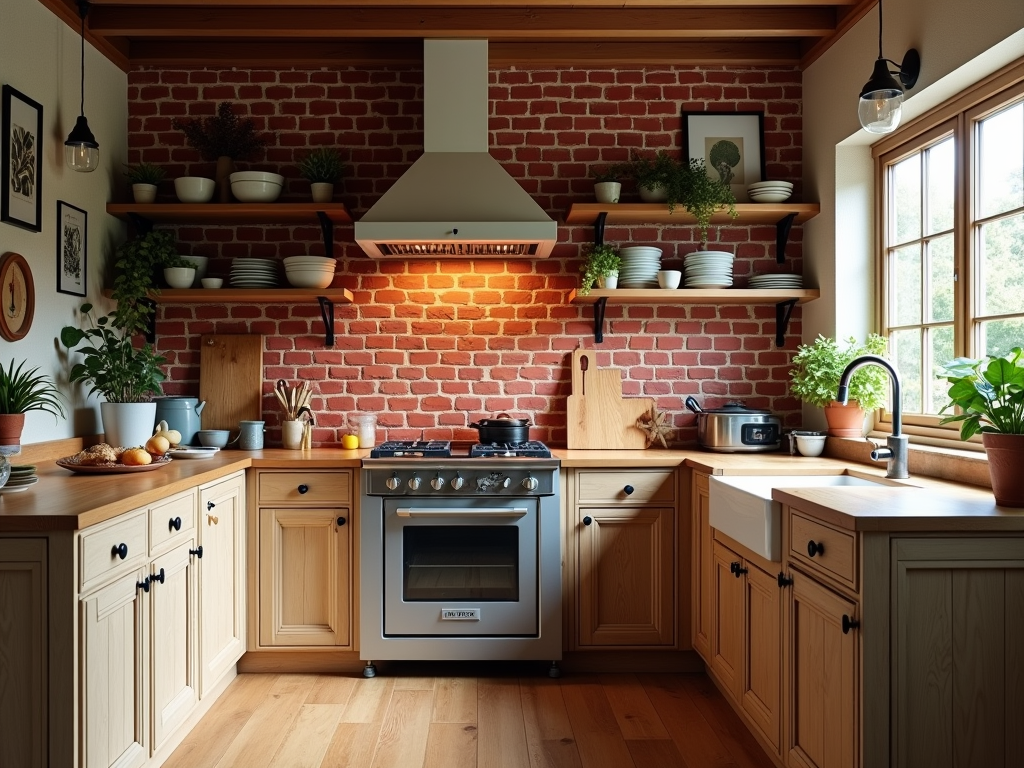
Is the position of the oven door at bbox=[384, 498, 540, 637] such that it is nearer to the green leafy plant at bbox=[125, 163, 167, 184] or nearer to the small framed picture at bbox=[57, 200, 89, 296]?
the small framed picture at bbox=[57, 200, 89, 296]

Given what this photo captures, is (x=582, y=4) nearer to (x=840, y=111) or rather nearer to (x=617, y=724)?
(x=840, y=111)

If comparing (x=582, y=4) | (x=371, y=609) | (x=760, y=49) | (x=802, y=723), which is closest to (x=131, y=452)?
(x=371, y=609)

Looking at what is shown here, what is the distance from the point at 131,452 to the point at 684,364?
2378mm

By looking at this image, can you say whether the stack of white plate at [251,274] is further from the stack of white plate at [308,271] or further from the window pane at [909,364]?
the window pane at [909,364]

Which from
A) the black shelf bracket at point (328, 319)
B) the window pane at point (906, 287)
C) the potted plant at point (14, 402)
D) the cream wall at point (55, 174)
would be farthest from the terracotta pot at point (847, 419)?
the cream wall at point (55, 174)

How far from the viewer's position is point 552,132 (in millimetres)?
3730

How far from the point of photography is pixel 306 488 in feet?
10.6

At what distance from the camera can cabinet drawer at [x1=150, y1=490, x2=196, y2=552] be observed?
2.31 m

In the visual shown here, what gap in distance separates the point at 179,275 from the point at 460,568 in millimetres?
1777

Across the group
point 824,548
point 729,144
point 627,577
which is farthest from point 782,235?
point 824,548

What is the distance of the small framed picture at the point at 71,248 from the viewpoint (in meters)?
3.12

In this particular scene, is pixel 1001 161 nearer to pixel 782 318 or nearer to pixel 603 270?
pixel 782 318

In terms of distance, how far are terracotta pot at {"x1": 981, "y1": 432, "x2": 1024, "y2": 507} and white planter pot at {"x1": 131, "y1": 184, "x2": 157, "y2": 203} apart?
10.9 feet

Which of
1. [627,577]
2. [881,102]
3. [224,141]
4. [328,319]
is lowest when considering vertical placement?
[627,577]
